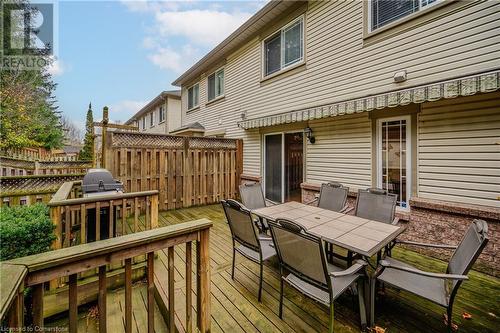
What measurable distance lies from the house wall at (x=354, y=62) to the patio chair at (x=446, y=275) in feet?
7.77

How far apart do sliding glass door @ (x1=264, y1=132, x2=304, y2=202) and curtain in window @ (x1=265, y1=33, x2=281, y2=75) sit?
2347mm

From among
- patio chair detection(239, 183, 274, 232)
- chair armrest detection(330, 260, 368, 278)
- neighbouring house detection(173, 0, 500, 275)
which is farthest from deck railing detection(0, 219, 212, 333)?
neighbouring house detection(173, 0, 500, 275)

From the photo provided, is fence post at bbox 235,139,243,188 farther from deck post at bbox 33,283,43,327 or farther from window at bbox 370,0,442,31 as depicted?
deck post at bbox 33,283,43,327

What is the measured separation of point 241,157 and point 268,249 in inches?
226

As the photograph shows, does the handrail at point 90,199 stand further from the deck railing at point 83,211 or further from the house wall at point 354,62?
the house wall at point 354,62

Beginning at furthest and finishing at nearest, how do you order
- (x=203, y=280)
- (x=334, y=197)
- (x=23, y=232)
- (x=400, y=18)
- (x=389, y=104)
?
(x=334, y=197)
(x=400, y=18)
(x=389, y=104)
(x=23, y=232)
(x=203, y=280)

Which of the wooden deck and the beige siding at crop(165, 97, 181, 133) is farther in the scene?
the beige siding at crop(165, 97, 181, 133)

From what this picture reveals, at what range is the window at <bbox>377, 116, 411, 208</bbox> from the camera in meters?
Result: 4.43

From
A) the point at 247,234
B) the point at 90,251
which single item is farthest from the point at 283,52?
the point at 90,251

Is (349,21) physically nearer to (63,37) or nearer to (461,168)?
(461,168)

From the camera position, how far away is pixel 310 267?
7.16 feet

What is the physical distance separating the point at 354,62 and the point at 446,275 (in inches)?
189

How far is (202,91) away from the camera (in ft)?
37.5

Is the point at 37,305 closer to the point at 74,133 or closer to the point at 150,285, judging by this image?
the point at 150,285
